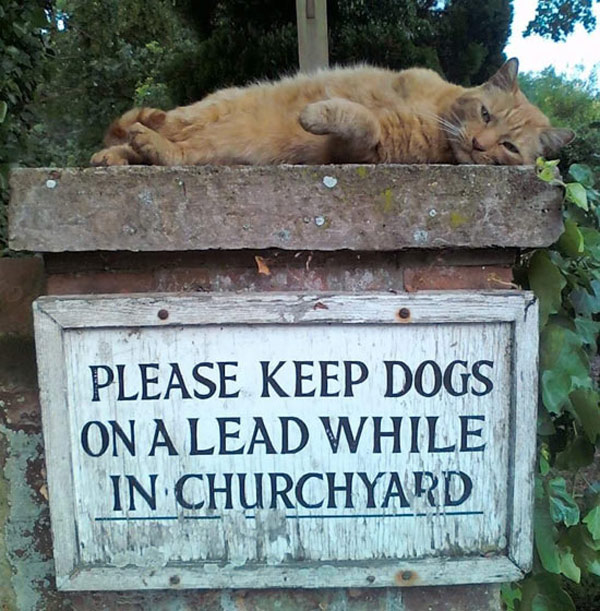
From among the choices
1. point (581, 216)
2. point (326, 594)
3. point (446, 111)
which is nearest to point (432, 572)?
point (326, 594)

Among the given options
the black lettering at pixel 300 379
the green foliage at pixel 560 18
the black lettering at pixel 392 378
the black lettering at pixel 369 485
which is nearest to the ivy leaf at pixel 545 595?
the black lettering at pixel 369 485

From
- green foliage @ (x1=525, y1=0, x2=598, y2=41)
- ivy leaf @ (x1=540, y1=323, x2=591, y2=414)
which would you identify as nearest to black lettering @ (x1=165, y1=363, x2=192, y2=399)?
ivy leaf @ (x1=540, y1=323, x2=591, y2=414)

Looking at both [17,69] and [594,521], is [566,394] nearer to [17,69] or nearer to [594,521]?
[594,521]

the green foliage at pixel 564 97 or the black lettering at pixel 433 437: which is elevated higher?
the green foliage at pixel 564 97

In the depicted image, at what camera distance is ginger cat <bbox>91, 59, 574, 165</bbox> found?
132cm

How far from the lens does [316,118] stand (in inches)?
50.7

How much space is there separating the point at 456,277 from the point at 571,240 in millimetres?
269

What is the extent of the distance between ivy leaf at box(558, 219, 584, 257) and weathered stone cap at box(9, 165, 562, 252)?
0.16m

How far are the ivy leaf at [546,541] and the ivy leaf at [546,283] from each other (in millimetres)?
421

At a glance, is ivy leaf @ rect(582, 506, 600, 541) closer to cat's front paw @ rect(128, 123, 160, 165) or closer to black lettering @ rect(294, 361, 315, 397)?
black lettering @ rect(294, 361, 315, 397)

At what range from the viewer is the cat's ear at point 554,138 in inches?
68.2

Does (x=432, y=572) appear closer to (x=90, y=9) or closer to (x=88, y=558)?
(x=88, y=558)

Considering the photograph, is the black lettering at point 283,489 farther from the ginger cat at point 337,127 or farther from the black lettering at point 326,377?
the ginger cat at point 337,127

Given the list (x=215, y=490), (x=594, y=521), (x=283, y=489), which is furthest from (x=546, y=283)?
(x=215, y=490)
